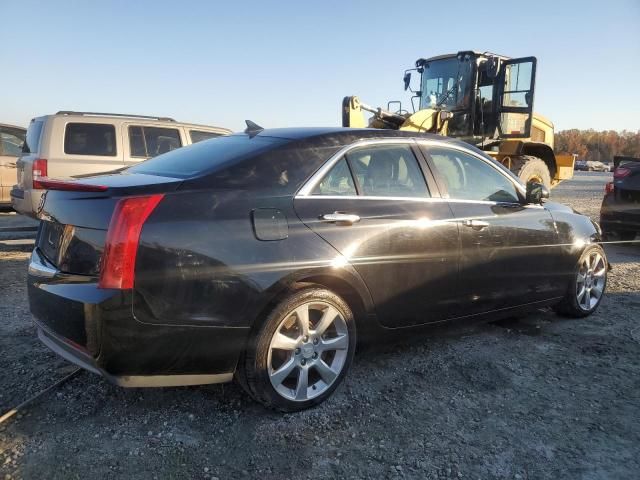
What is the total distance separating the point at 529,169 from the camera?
10133 mm

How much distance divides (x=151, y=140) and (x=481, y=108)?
6467 millimetres

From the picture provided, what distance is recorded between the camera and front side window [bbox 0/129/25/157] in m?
9.67

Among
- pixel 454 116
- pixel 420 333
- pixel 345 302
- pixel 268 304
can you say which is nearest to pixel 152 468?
pixel 268 304

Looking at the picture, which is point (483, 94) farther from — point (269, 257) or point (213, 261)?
point (213, 261)

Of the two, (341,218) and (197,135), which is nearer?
(341,218)

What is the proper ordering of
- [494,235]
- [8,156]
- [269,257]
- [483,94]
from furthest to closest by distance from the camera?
1. [483,94]
2. [8,156]
3. [494,235]
4. [269,257]

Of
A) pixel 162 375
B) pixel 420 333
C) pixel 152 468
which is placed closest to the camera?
pixel 152 468

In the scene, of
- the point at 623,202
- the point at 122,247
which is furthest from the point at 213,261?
the point at 623,202

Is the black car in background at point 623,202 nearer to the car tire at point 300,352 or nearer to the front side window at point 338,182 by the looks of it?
the front side window at point 338,182

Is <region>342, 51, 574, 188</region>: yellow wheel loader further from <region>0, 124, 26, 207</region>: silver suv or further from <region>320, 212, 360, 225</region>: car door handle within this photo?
<region>320, 212, 360, 225</region>: car door handle

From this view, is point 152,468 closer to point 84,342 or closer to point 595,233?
point 84,342

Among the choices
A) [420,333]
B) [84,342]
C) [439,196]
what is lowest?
[420,333]

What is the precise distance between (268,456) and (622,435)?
193 cm

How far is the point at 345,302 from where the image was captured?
3115mm
